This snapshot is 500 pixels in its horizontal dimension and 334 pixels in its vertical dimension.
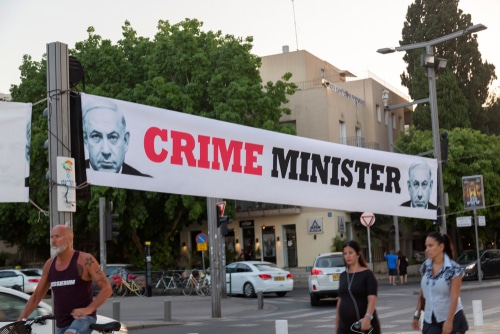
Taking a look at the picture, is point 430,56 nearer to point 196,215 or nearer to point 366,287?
point 366,287

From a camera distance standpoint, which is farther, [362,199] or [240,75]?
[240,75]

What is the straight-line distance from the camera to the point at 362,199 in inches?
442

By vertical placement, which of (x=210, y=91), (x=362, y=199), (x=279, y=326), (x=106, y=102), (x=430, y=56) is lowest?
(x=279, y=326)

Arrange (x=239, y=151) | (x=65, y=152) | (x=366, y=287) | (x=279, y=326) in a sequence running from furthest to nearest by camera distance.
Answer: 1. (x=279, y=326)
2. (x=239, y=151)
3. (x=65, y=152)
4. (x=366, y=287)

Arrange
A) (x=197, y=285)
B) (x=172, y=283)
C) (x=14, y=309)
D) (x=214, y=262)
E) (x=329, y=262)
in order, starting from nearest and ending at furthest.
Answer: (x=14, y=309)
(x=214, y=262)
(x=329, y=262)
(x=197, y=285)
(x=172, y=283)

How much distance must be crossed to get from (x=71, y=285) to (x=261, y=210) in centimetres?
4096

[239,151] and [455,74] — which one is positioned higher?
[455,74]

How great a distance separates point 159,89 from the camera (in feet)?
133

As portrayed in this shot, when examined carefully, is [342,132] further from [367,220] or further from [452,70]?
[367,220]

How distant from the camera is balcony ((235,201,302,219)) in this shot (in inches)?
1853

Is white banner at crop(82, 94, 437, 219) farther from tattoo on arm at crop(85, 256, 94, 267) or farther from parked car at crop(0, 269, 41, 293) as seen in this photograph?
parked car at crop(0, 269, 41, 293)

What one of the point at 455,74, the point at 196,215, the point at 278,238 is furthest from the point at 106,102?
the point at 455,74

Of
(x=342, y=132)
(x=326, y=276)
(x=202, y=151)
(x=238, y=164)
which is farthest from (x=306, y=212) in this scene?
(x=202, y=151)

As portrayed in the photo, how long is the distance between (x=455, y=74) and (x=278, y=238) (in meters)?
19.9
